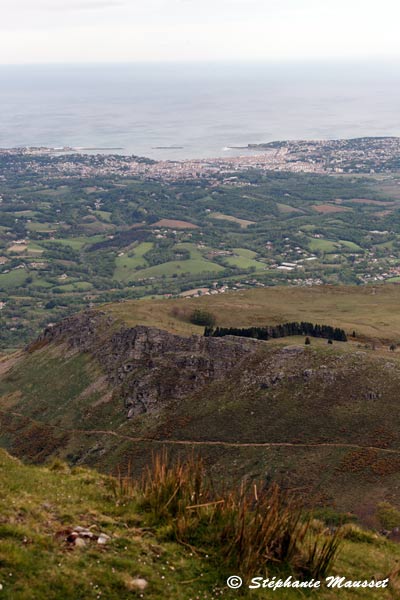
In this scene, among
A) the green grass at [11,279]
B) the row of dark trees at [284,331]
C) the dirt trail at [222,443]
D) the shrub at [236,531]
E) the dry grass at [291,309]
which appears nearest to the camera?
the shrub at [236,531]

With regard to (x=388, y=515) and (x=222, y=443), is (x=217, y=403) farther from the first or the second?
(x=388, y=515)

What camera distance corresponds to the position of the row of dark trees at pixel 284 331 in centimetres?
7081

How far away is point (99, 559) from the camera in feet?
61.5

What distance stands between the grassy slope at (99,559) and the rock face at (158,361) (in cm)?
3510

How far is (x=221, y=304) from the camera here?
90312 mm

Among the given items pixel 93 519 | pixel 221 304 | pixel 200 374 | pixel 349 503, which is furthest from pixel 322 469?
pixel 221 304

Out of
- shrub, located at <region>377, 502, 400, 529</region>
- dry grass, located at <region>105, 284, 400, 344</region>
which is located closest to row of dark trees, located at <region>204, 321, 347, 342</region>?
dry grass, located at <region>105, 284, 400, 344</region>

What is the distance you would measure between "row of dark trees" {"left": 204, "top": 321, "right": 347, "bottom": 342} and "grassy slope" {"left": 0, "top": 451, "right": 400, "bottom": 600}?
1803 inches

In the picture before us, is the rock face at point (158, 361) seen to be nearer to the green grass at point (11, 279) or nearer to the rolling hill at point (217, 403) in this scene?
the rolling hill at point (217, 403)

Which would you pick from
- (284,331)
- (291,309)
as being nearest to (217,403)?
(284,331)

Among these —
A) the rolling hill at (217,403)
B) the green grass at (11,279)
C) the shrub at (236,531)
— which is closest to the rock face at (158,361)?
the rolling hill at (217,403)

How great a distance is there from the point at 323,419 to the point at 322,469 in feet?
21.9

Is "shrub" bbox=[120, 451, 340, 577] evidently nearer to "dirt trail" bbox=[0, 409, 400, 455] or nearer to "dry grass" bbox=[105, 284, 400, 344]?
"dirt trail" bbox=[0, 409, 400, 455]

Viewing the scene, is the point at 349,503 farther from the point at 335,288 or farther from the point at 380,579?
the point at 335,288
